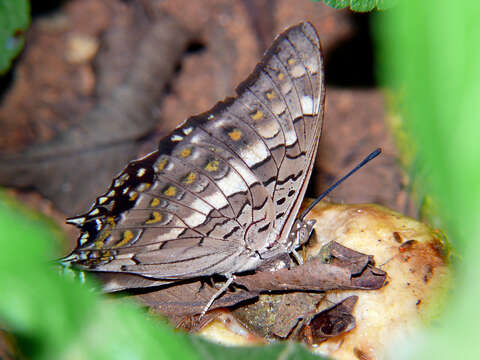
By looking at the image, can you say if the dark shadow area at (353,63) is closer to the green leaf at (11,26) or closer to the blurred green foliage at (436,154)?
the green leaf at (11,26)

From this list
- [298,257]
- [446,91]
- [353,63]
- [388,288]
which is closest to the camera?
[446,91]

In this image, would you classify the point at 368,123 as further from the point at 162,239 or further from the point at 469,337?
the point at 469,337

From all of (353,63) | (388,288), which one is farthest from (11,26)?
(388,288)

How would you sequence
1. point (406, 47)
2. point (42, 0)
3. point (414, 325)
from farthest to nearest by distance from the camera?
point (42, 0)
point (414, 325)
point (406, 47)

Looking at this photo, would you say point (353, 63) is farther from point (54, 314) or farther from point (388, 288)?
point (54, 314)

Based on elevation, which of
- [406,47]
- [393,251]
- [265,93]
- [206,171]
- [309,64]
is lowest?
[393,251]

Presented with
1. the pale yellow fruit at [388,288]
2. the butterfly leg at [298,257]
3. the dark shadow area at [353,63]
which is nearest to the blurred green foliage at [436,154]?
the pale yellow fruit at [388,288]

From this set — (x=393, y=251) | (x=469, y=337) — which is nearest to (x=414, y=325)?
(x=393, y=251)
